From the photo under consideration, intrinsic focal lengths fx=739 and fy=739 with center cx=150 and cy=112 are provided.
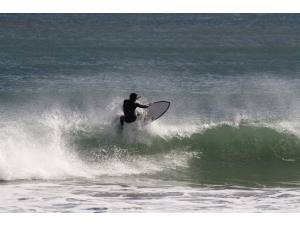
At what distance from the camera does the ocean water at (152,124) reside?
623 inches

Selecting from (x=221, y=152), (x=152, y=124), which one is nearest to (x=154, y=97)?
(x=152, y=124)

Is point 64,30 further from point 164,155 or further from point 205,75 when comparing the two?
point 164,155

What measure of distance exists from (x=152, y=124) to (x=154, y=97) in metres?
6.59

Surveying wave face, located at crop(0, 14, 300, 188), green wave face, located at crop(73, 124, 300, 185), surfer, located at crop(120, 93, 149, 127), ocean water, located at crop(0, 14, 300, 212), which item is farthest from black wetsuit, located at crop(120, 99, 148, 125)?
green wave face, located at crop(73, 124, 300, 185)

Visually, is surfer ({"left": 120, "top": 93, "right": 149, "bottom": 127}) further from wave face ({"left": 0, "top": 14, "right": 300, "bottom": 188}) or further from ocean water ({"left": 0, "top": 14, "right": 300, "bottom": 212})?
ocean water ({"left": 0, "top": 14, "right": 300, "bottom": 212})

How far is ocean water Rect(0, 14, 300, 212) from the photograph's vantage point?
1583cm

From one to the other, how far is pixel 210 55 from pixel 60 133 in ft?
56.4

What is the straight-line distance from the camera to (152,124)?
2012 cm

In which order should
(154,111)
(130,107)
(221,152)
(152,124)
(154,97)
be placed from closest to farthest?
(130,107) → (154,111) → (221,152) → (152,124) → (154,97)

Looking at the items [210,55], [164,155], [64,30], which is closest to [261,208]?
[164,155]

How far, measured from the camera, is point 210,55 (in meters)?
35.9

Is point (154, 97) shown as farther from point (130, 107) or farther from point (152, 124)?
point (130, 107)

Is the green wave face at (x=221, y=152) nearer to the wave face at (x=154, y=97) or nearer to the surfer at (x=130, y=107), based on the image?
the wave face at (x=154, y=97)

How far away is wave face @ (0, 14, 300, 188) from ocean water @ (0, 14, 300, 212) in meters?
0.05
